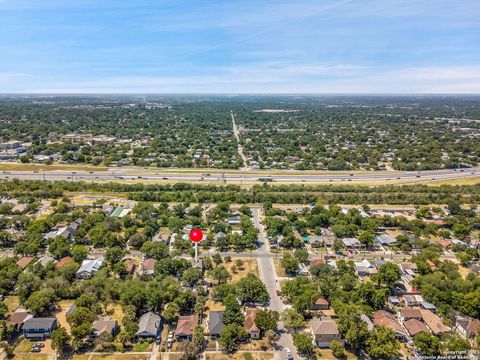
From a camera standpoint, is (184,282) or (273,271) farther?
(273,271)

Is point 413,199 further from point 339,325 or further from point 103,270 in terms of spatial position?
point 103,270

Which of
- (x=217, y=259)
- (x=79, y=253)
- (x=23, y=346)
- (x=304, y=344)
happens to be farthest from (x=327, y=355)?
(x=79, y=253)

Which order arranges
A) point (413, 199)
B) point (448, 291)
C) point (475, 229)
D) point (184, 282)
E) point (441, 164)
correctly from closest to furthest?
1. point (448, 291)
2. point (184, 282)
3. point (475, 229)
4. point (413, 199)
5. point (441, 164)

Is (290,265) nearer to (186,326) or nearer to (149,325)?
(186,326)

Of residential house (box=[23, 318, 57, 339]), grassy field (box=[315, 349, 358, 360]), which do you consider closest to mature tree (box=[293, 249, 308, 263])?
grassy field (box=[315, 349, 358, 360])

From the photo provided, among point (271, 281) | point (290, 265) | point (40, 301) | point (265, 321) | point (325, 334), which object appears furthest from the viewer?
point (290, 265)

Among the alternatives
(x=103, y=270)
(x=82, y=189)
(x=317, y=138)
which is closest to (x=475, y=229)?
(x=103, y=270)
